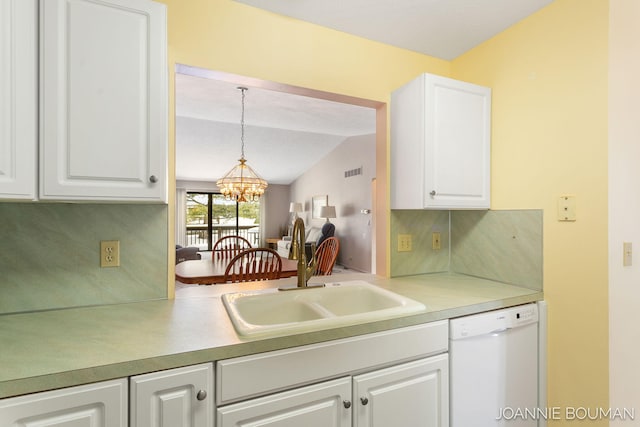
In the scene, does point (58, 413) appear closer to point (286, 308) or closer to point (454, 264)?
point (286, 308)

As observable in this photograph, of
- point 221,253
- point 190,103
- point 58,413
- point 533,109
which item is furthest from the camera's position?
point 190,103

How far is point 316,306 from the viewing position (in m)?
1.50

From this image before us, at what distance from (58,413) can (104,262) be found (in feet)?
2.29

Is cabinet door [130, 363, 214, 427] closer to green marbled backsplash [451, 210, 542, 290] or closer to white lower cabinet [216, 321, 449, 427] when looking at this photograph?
white lower cabinet [216, 321, 449, 427]

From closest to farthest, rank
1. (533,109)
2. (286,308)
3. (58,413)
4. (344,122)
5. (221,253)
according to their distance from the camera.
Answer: (58,413) < (286,308) < (533,109) < (221,253) < (344,122)

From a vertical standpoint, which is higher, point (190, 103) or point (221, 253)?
point (190, 103)

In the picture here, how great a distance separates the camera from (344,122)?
534 cm

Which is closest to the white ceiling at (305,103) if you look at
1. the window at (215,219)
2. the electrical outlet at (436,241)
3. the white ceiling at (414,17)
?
the white ceiling at (414,17)

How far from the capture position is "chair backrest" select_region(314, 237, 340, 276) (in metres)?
3.38

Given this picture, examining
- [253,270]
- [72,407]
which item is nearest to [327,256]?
[253,270]

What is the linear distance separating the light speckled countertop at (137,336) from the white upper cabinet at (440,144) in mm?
537

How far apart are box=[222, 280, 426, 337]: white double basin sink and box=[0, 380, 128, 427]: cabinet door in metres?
0.37

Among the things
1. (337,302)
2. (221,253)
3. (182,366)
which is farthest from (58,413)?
(221,253)

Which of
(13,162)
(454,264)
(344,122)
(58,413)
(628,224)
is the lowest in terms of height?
Result: (58,413)
